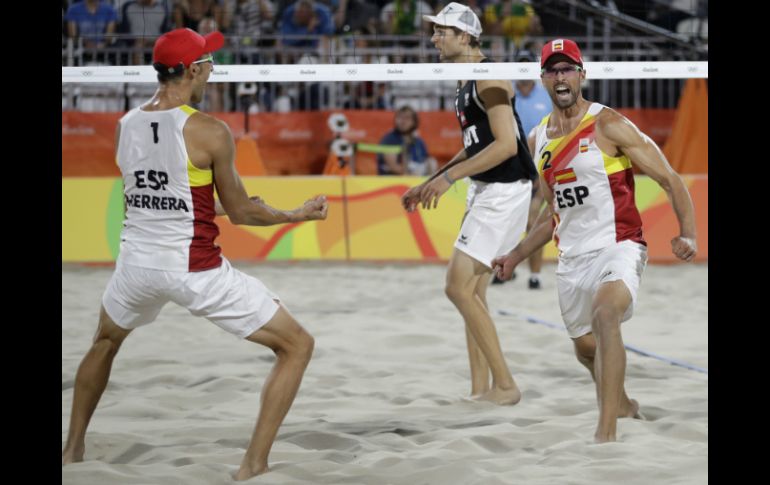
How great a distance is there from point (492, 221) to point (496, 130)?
51cm

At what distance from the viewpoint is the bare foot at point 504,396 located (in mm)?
5957

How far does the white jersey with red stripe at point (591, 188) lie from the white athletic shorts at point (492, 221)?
93 cm

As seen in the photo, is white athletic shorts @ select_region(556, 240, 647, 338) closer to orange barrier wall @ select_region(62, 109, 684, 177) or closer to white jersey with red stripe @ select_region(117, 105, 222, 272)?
white jersey with red stripe @ select_region(117, 105, 222, 272)

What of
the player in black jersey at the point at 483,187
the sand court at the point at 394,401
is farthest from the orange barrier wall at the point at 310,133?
the player in black jersey at the point at 483,187

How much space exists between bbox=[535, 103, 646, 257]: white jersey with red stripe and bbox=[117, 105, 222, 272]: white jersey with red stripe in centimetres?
162

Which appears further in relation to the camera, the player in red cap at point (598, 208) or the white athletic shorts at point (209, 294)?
the player in red cap at point (598, 208)

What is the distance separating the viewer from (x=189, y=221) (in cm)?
435

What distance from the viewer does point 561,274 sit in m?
5.19

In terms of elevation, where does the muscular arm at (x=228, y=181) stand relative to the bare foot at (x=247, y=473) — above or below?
above

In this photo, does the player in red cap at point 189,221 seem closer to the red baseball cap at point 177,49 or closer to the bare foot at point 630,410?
the red baseball cap at point 177,49

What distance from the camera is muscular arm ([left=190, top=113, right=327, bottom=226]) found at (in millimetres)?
4262

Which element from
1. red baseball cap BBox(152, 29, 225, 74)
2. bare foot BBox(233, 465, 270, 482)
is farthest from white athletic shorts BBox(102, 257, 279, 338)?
red baseball cap BBox(152, 29, 225, 74)

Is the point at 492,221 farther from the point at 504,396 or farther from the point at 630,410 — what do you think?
the point at 630,410
